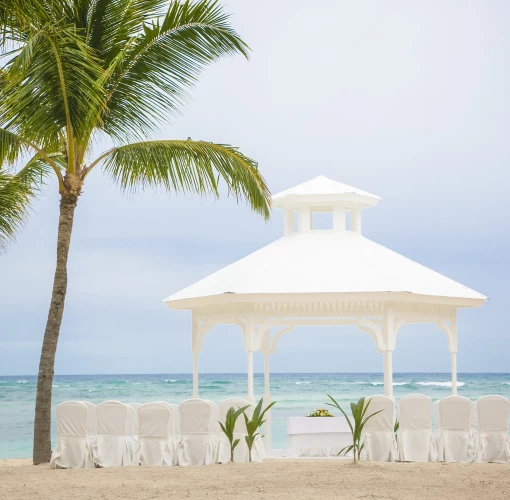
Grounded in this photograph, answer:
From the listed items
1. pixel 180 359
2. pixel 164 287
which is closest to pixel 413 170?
pixel 164 287

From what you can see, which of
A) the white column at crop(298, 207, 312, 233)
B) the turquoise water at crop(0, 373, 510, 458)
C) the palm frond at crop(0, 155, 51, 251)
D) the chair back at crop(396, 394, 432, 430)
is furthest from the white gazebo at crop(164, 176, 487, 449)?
the turquoise water at crop(0, 373, 510, 458)

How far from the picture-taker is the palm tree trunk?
36.7 ft

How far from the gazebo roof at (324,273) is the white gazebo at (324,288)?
1cm

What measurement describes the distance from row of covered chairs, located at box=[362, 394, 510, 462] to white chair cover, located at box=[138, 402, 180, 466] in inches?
96.5

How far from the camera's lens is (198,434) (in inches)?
424

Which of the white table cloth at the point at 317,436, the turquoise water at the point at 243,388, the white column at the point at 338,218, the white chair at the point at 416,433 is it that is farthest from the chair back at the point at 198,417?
the turquoise water at the point at 243,388

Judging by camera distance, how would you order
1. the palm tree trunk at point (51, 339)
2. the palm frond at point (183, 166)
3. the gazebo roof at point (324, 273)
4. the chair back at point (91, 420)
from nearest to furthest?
the chair back at point (91, 420)
the palm tree trunk at point (51, 339)
the palm frond at point (183, 166)
the gazebo roof at point (324, 273)

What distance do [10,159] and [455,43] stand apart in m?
24.3

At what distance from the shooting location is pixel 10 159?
38.8 ft

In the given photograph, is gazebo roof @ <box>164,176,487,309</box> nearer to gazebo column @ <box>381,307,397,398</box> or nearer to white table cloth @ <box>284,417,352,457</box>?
gazebo column @ <box>381,307,397,398</box>

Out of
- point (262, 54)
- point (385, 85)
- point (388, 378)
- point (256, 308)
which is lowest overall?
point (388, 378)

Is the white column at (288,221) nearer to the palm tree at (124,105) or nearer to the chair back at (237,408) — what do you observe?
the palm tree at (124,105)

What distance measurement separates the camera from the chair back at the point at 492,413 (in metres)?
10.9

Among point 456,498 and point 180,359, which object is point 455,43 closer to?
point 180,359
